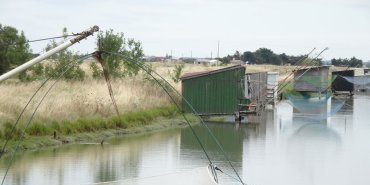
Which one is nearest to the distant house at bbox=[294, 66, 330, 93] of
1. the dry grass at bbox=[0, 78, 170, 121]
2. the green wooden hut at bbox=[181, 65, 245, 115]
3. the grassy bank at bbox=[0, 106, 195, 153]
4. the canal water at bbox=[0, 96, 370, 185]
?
the green wooden hut at bbox=[181, 65, 245, 115]

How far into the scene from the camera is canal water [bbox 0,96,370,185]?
13039mm

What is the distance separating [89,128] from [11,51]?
32.1ft

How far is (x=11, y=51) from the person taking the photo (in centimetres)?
2577

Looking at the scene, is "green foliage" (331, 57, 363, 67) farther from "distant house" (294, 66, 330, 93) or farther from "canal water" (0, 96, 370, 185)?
"canal water" (0, 96, 370, 185)

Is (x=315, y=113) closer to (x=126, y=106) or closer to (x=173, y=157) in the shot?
(x=126, y=106)

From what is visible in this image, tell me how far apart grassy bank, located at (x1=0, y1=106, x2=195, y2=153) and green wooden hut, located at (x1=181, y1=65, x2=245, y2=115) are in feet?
5.28

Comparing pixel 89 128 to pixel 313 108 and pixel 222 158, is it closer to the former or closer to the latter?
pixel 222 158

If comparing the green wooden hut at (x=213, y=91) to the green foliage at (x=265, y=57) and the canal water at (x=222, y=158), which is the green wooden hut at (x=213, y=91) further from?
the green foliage at (x=265, y=57)

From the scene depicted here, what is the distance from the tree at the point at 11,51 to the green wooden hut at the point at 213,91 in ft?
20.5

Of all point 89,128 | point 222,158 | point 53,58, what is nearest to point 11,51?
point 53,58

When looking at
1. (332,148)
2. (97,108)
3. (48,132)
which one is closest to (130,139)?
(97,108)

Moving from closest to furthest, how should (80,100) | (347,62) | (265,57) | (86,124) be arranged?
(86,124)
(80,100)
(347,62)
(265,57)

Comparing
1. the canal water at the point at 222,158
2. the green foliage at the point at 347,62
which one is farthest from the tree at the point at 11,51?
the green foliage at the point at 347,62

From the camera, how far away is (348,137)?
20.8 meters
